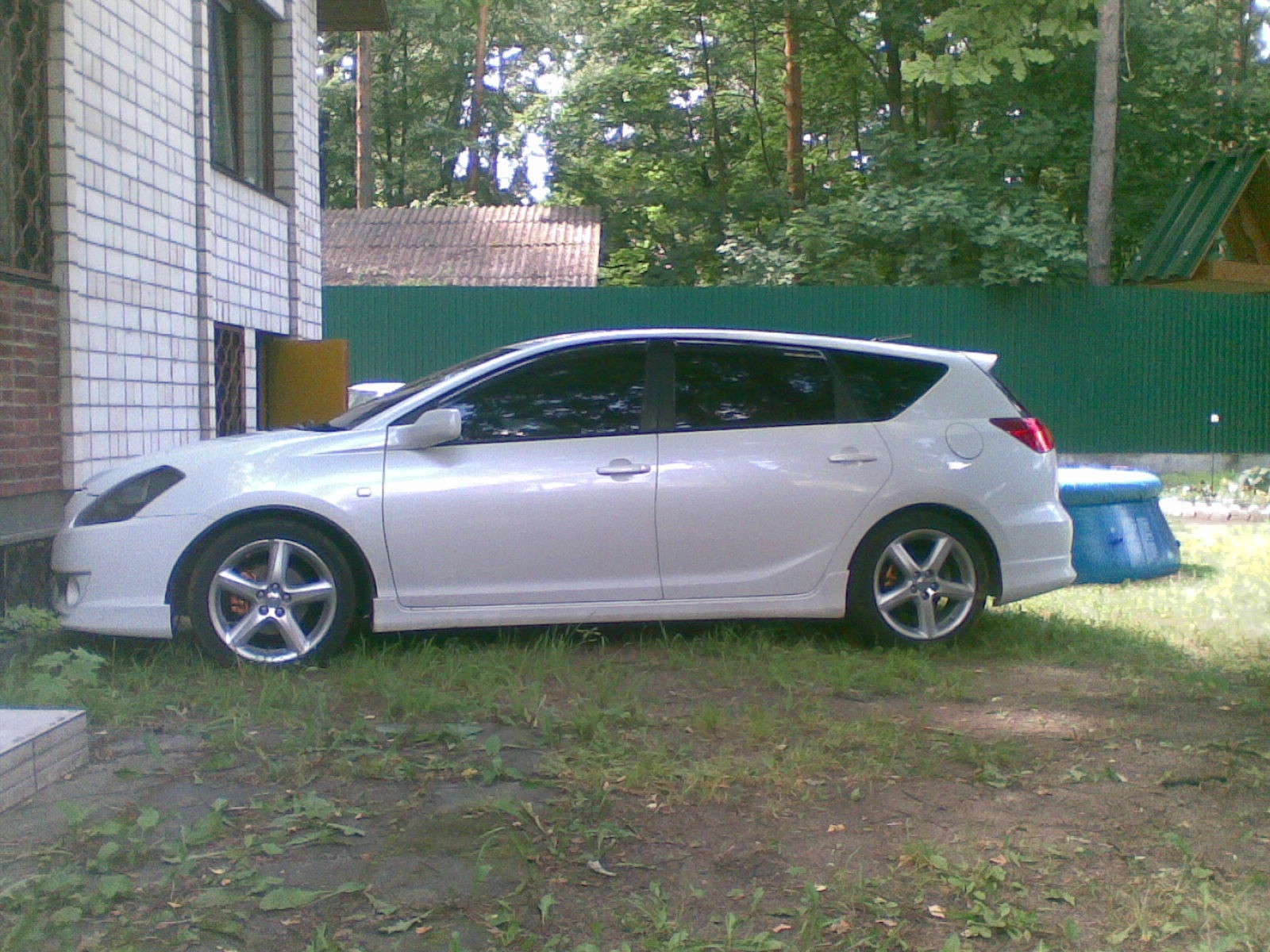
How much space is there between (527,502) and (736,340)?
134 centimetres

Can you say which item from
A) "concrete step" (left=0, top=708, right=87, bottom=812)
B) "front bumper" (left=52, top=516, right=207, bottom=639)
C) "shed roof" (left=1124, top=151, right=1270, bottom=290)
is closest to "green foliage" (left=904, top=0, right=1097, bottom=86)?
"front bumper" (left=52, top=516, right=207, bottom=639)

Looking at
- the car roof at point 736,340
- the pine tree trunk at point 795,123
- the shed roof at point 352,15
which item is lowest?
the car roof at point 736,340

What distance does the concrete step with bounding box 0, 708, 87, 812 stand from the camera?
421cm

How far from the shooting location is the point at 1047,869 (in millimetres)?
3846

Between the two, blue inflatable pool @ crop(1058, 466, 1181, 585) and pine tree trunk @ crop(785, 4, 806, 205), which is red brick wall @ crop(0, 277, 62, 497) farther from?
pine tree trunk @ crop(785, 4, 806, 205)

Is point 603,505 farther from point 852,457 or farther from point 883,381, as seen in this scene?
point 883,381

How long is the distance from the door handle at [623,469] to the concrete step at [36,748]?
8.37ft

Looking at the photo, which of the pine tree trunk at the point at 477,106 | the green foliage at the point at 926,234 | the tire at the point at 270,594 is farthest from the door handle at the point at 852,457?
the pine tree trunk at the point at 477,106

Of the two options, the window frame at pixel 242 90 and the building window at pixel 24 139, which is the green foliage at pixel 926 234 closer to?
the window frame at pixel 242 90

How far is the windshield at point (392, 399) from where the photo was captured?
6.64 m

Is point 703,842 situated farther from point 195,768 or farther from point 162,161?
point 162,161

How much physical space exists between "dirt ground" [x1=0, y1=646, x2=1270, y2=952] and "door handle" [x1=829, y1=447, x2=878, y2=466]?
1775 millimetres

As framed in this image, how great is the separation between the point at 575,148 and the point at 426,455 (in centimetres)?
2893

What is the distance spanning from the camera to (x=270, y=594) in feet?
20.1
